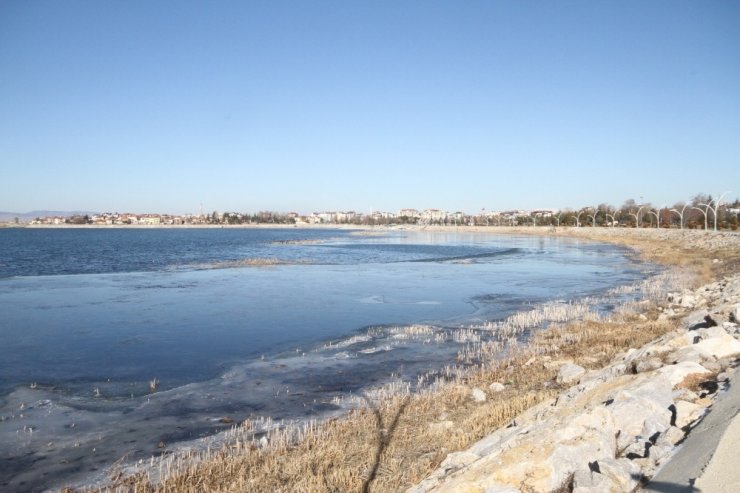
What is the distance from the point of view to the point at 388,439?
9.46 metres

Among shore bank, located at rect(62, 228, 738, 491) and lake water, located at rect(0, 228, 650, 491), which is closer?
shore bank, located at rect(62, 228, 738, 491)

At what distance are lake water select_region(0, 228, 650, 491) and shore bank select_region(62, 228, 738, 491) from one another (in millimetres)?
1467

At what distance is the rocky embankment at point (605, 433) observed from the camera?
573cm

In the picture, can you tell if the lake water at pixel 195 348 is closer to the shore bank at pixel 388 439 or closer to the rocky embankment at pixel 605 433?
the shore bank at pixel 388 439

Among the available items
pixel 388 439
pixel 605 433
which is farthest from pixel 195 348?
pixel 605 433

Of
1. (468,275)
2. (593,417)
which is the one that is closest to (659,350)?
(593,417)

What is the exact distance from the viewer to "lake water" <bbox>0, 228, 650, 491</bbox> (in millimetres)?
10562

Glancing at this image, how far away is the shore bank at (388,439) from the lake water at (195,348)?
4.81ft

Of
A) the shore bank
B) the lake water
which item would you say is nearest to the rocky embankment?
the shore bank

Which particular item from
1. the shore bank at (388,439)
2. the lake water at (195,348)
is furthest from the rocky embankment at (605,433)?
the lake water at (195,348)

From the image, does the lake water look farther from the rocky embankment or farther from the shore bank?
the rocky embankment

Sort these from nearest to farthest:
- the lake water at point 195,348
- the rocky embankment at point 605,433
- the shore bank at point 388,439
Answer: the rocky embankment at point 605,433, the shore bank at point 388,439, the lake water at point 195,348

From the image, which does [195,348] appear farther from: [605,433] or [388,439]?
[605,433]

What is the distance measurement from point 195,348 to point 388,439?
420 inches
